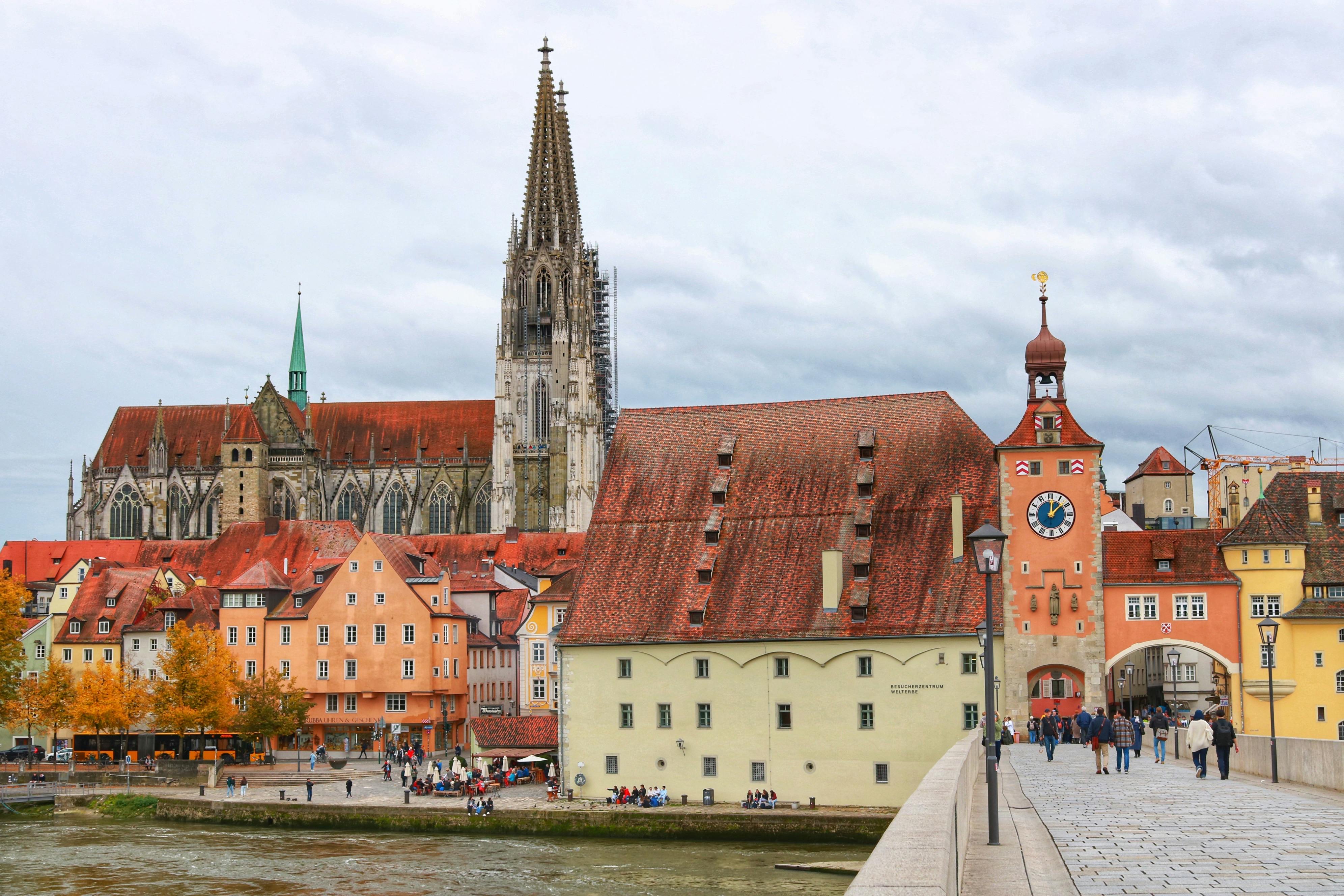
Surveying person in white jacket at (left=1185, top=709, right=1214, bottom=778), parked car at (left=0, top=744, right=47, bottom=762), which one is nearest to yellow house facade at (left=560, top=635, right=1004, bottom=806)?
person in white jacket at (left=1185, top=709, right=1214, bottom=778)

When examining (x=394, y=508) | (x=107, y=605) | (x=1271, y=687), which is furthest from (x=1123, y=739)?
(x=394, y=508)

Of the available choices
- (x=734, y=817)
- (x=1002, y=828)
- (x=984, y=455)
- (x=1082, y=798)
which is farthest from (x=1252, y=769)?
(x=984, y=455)

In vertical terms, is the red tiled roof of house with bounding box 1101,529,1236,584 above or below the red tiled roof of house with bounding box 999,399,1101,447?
below

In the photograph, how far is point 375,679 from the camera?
7638cm

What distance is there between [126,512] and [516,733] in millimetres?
87707

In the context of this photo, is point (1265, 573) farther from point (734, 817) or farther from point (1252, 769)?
point (1252, 769)

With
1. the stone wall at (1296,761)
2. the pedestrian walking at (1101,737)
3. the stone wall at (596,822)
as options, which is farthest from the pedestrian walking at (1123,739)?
the stone wall at (596,822)

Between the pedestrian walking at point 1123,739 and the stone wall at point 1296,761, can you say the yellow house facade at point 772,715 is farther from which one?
the stone wall at point 1296,761

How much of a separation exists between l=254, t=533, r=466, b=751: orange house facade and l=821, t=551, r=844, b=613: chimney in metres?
26.9

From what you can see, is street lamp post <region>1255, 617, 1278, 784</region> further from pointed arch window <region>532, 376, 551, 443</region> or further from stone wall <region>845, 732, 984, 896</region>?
pointed arch window <region>532, 376, 551, 443</region>

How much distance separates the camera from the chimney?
186ft

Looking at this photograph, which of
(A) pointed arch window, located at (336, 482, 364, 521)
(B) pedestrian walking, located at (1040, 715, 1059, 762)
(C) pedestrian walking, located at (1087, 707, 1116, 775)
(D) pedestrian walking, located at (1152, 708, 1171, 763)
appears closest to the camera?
(C) pedestrian walking, located at (1087, 707, 1116, 775)

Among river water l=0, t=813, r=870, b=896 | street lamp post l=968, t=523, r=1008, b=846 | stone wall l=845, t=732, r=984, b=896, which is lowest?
river water l=0, t=813, r=870, b=896

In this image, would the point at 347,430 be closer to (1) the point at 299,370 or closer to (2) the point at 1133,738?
(1) the point at 299,370
